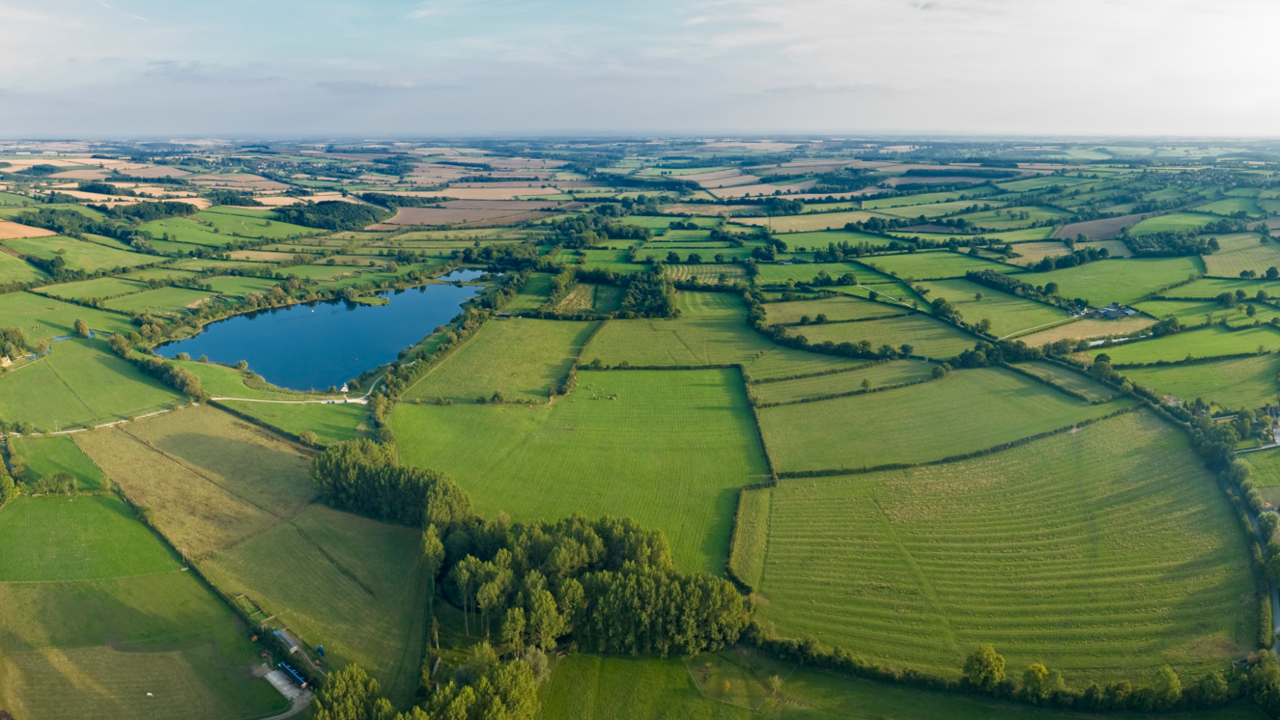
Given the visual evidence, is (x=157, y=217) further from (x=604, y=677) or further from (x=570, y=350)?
(x=604, y=677)

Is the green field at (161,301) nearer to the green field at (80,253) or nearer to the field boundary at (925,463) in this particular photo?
the green field at (80,253)

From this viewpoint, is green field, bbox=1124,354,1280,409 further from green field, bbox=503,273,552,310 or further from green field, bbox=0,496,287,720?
green field, bbox=0,496,287,720

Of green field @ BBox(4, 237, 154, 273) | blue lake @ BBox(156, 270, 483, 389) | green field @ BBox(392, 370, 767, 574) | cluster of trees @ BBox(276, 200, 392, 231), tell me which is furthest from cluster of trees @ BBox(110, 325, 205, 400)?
cluster of trees @ BBox(276, 200, 392, 231)

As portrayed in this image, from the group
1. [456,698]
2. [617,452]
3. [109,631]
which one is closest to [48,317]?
[109,631]

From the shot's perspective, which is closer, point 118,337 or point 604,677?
point 604,677

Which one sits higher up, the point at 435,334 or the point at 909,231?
the point at 909,231

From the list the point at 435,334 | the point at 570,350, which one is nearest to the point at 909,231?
the point at 570,350

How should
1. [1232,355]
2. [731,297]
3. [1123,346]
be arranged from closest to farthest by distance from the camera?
[1232,355] → [1123,346] → [731,297]

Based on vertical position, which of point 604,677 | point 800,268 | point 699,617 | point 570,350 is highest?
point 800,268
